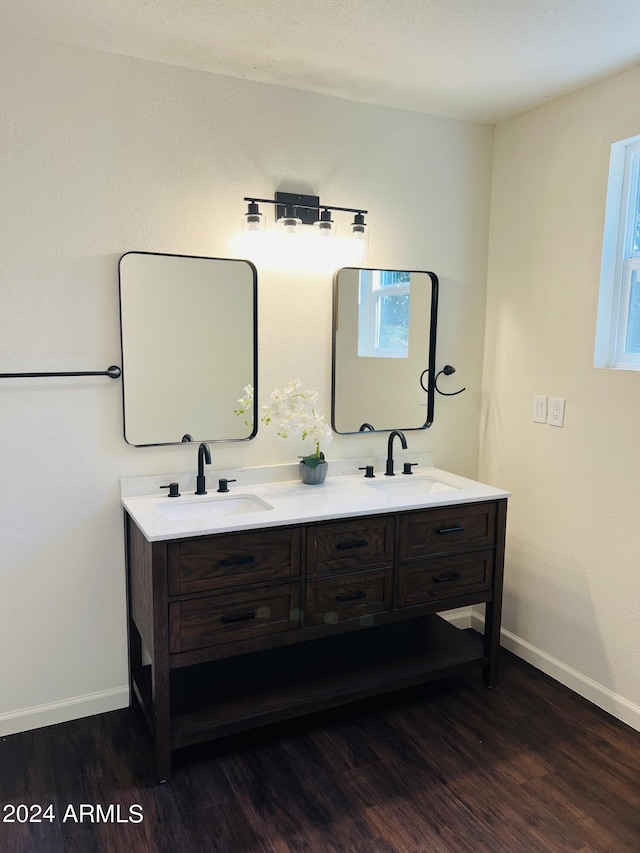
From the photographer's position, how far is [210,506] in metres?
2.37

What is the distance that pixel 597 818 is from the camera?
1.90 metres

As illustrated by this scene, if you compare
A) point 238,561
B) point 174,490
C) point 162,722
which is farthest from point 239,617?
point 174,490

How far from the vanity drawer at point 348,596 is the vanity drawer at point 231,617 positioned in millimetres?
71

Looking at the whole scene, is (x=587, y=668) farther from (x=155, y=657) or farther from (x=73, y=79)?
(x=73, y=79)

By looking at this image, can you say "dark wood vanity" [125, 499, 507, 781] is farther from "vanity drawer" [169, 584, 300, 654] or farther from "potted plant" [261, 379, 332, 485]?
"potted plant" [261, 379, 332, 485]

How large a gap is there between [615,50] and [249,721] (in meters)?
2.56

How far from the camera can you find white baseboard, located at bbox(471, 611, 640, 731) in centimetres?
238

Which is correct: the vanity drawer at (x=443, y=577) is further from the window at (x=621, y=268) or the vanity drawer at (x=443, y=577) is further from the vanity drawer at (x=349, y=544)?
the window at (x=621, y=268)

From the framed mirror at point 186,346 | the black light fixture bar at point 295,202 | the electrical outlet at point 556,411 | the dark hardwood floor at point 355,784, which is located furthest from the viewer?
the electrical outlet at point 556,411

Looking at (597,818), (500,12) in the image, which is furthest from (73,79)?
(597,818)

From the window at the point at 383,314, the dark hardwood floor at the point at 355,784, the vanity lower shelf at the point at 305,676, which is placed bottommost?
the dark hardwood floor at the point at 355,784

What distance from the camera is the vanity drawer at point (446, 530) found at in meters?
2.35

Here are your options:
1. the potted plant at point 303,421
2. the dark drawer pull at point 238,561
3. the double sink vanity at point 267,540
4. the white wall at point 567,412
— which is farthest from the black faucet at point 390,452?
the dark drawer pull at point 238,561

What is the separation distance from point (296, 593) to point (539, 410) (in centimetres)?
135
